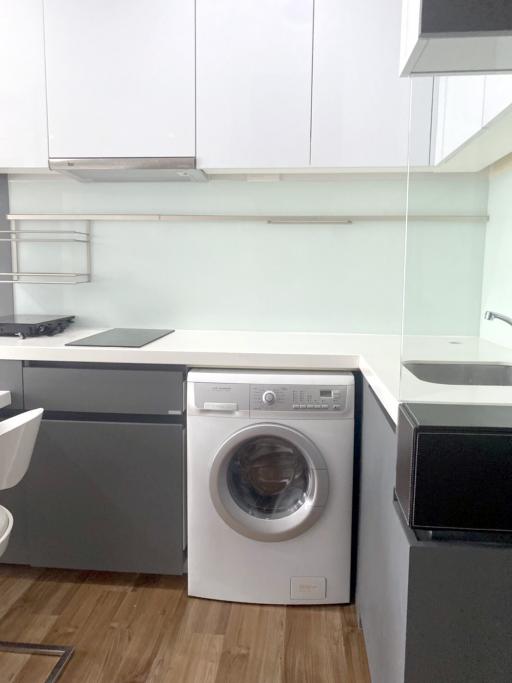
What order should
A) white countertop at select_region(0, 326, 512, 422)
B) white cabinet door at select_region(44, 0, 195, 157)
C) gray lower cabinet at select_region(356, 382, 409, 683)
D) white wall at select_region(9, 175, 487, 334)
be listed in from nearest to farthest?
gray lower cabinet at select_region(356, 382, 409, 683), white countertop at select_region(0, 326, 512, 422), white cabinet door at select_region(44, 0, 195, 157), white wall at select_region(9, 175, 487, 334)

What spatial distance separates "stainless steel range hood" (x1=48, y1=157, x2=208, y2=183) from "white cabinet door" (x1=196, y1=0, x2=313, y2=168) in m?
0.08

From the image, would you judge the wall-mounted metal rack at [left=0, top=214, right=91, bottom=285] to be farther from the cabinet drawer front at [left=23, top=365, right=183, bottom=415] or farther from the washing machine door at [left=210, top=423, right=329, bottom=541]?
the washing machine door at [left=210, top=423, right=329, bottom=541]

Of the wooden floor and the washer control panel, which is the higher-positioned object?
the washer control panel

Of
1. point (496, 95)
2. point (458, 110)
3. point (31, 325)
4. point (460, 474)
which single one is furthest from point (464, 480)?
point (31, 325)

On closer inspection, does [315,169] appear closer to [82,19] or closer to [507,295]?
[507,295]

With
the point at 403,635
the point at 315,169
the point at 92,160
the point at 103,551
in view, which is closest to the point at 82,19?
the point at 92,160

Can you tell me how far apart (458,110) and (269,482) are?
138 centimetres

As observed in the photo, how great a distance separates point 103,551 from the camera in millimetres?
2012

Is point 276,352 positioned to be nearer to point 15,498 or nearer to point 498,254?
point 498,254

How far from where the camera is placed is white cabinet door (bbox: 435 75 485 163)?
134cm

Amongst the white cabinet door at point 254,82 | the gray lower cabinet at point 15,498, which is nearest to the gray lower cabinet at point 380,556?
the white cabinet door at point 254,82

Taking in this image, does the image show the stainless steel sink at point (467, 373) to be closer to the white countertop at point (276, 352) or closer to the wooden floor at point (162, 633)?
the white countertop at point (276, 352)

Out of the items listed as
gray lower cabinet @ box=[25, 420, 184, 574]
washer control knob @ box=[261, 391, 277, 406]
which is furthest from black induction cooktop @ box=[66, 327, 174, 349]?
washer control knob @ box=[261, 391, 277, 406]

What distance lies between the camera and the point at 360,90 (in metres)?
2.04
